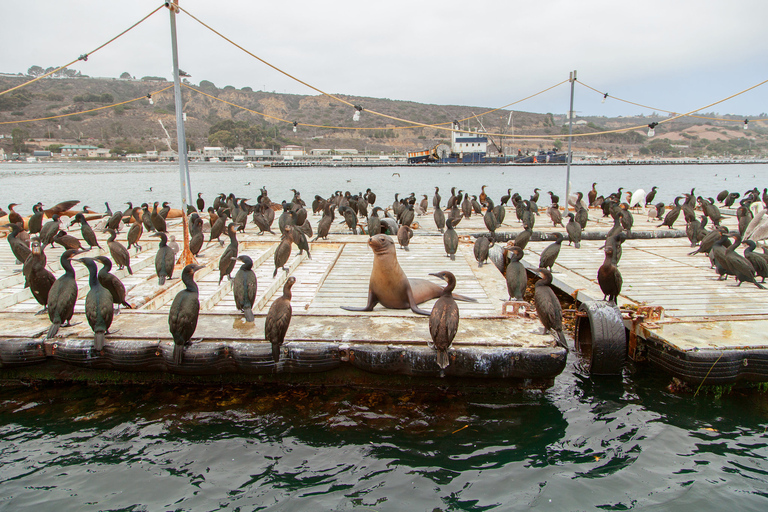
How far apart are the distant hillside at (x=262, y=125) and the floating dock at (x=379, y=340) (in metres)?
94.0

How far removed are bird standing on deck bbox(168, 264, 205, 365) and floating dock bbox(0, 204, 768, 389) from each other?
0.40 feet

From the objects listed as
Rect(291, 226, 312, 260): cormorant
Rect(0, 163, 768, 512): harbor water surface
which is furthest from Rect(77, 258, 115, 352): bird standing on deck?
Rect(291, 226, 312, 260): cormorant

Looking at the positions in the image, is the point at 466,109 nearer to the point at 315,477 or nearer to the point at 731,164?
the point at 731,164

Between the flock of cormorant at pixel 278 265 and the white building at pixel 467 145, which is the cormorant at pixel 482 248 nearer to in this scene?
the flock of cormorant at pixel 278 265

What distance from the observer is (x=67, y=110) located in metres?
108

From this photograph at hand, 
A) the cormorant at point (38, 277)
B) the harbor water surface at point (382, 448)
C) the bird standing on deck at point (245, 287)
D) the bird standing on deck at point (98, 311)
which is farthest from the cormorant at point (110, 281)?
the bird standing on deck at point (245, 287)

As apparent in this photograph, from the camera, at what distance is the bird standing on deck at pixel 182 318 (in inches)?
207

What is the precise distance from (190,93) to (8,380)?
14321cm

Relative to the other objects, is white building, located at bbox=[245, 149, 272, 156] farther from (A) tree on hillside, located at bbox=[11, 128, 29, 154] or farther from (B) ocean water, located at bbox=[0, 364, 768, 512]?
(B) ocean water, located at bbox=[0, 364, 768, 512]

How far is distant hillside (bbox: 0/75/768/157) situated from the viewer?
103 meters

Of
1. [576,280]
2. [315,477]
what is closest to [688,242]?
[576,280]

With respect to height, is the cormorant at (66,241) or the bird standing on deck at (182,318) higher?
the cormorant at (66,241)

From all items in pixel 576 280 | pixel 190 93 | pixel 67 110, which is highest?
pixel 190 93

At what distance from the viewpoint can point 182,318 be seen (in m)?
5.27
